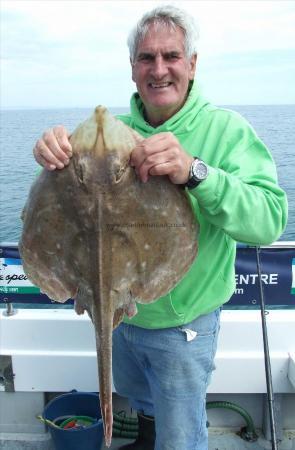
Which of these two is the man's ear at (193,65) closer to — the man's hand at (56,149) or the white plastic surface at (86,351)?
the man's hand at (56,149)

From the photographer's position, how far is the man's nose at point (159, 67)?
2402 mm

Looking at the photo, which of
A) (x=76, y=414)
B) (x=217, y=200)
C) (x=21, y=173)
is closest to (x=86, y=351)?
(x=76, y=414)

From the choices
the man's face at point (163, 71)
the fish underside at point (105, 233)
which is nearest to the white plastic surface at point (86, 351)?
the fish underside at point (105, 233)

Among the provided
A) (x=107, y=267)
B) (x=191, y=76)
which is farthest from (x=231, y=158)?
(x=107, y=267)

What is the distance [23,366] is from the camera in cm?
397

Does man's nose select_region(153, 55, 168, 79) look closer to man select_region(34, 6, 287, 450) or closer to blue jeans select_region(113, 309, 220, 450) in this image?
man select_region(34, 6, 287, 450)

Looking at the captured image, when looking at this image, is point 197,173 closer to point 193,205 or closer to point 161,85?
point 193,205

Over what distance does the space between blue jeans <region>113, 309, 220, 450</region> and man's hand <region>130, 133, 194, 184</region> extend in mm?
996

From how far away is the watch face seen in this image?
203cm

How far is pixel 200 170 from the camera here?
204 centimetres

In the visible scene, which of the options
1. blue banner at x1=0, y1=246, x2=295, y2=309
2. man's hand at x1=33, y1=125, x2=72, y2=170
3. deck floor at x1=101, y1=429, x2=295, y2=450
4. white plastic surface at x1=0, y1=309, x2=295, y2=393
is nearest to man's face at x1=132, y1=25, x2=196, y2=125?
man's hand at x1=33, y1=125, x2=72, y2=170

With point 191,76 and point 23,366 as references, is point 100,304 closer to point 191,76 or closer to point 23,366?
point 191,76

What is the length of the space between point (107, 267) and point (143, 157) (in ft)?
1.67

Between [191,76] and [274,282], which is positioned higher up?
[191,76]
